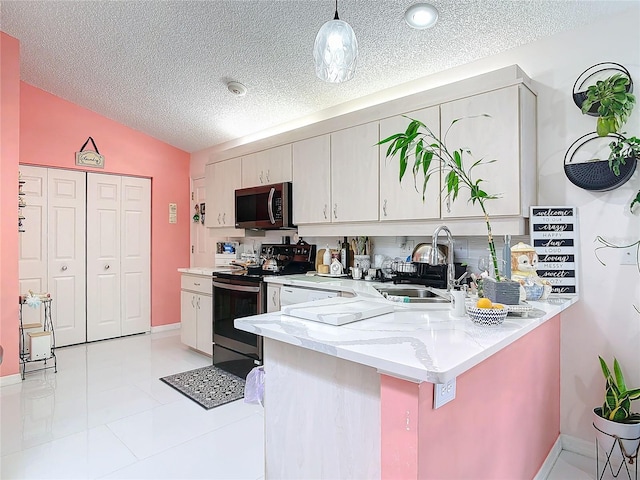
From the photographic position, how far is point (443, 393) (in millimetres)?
1119

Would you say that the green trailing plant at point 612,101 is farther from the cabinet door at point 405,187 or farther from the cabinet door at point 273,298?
the cabinet door at point 273,298

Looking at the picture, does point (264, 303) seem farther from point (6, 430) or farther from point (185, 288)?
point (6, 430)

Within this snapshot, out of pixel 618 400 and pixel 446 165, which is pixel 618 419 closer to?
pixel 618 400

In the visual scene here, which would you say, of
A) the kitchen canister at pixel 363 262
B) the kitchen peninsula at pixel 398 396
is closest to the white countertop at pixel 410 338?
the kitchen peninsula at pixel 398 396

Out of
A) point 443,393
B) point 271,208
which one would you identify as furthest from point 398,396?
point 271,208

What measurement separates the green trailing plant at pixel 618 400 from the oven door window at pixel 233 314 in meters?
2.38

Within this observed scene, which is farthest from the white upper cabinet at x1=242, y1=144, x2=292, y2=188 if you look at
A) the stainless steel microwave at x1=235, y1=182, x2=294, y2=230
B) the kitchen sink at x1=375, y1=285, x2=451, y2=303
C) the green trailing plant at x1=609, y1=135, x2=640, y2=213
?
the green trailing plant at x1=609, y1=135, x2=640, y2=213

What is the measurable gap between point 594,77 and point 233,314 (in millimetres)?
3187

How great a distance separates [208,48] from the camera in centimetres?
299

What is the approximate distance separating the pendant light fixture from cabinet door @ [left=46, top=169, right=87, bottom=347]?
407cm

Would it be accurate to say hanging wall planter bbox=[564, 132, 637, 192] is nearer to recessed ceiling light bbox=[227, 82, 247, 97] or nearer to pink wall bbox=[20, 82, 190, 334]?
recessed ceiling light bbox=[227, 82, 247, 97]

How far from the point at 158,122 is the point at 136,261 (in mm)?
1813

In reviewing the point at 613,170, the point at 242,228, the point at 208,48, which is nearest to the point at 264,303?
the point at 242,228

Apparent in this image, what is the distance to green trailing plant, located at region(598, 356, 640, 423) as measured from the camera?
6.35 ft
